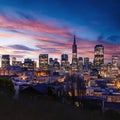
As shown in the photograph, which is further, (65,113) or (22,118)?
(65,113)

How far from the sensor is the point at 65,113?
10.4 m

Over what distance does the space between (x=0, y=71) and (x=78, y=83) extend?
260ft

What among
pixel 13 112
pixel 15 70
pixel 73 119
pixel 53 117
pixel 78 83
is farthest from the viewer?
pixel 15 70

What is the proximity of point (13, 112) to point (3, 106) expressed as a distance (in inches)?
33.0

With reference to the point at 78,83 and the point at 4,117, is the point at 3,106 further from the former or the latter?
the point at 78,83

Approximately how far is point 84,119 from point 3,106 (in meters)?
2.79

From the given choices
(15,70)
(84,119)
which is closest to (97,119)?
(84,119)

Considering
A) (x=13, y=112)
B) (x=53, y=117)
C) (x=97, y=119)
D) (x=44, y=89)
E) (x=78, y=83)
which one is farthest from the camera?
(x=78, y=83)

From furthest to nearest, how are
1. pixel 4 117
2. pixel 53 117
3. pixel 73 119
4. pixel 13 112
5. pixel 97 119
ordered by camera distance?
pixel 97 119 → pixel 73 119 → pixel 53 117 → pixel 13 112 → pixel 4 117

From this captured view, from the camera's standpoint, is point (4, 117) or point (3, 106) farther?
point (3, 106)

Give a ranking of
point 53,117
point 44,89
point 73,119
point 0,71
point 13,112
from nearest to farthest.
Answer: point 13,112 < point 53,117 < point 73,119 < point 44,89 < point 0,71

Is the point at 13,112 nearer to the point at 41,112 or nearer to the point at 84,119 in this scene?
the point at 41,112

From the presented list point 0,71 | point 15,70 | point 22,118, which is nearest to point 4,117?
point 22,118

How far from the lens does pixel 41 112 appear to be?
9484 mm
